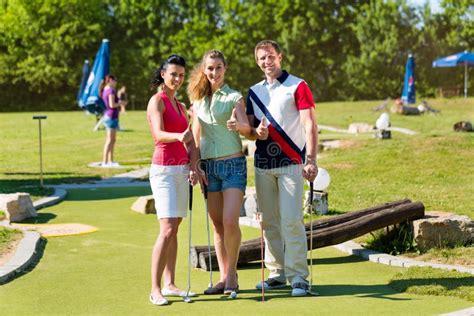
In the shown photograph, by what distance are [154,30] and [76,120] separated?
85.0 ft

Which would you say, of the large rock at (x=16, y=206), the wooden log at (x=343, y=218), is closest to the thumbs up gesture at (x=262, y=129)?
the wooden log at (x=343, y=218)

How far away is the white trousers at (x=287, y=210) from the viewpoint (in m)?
7.00

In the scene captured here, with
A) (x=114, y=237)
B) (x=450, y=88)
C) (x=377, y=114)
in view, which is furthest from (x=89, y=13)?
(x=114, y=237)

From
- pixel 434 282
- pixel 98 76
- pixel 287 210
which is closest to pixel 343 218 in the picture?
pixel 434 282

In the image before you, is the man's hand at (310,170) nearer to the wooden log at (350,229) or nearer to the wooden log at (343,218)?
the wooden log at (350,229)

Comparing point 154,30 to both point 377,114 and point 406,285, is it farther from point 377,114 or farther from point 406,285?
point 406,285

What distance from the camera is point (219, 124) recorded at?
685cm

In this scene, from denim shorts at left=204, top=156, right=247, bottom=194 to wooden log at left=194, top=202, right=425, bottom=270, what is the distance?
50.9 inches

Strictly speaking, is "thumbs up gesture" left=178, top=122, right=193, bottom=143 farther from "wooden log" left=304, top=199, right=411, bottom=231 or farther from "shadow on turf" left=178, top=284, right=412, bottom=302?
"wooden log" left=304, top=199, right=411, bottom=231

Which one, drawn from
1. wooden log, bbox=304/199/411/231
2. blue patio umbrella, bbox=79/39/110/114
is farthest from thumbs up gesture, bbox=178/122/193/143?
blue patio umbrella, bbox=79/39/110/114

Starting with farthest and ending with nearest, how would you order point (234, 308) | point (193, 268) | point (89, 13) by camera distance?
point (89, 13), point (193, 268), point (234, 308)

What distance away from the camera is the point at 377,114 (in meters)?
36.9

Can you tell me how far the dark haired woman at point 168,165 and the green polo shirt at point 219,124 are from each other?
0.44 ft

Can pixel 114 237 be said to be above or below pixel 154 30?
below
